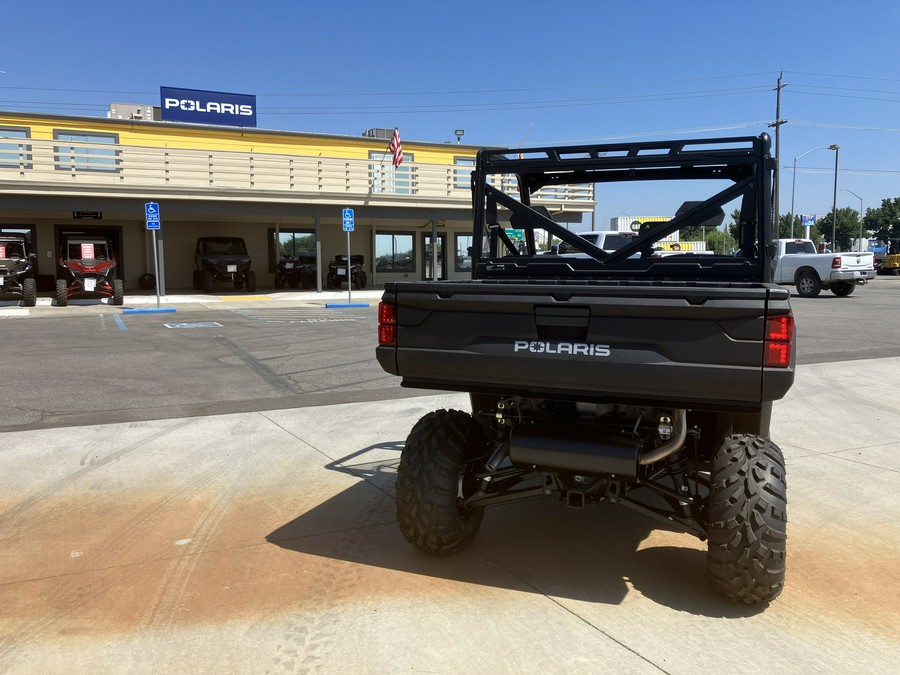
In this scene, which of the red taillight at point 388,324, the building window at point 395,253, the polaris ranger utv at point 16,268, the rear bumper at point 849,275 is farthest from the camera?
the building window at point 395,253

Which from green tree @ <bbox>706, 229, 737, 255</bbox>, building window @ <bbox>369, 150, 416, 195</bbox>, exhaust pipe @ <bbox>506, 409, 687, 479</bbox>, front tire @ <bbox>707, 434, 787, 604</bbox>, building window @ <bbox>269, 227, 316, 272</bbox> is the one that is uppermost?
building window @ <bbox>369, 150, 416, 195</bbox>

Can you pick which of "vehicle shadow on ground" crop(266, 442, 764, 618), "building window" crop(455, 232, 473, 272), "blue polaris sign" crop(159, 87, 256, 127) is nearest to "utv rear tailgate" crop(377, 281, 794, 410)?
"vehicle shadow on ground" crop(266, 442, 764, 618)

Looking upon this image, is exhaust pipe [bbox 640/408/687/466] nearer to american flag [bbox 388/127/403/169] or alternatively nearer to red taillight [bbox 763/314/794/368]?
red taillight [bbox 763/314/794/368]

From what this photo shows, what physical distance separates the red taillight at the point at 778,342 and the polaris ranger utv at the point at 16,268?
67.6 feet

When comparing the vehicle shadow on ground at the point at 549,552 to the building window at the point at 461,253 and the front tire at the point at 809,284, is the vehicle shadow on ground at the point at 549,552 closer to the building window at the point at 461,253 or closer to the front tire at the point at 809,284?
the front tire at the point at 809,284

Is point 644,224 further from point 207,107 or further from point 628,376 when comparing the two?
point 207,107

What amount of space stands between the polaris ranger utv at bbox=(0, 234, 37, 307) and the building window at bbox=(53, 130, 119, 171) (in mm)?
3382

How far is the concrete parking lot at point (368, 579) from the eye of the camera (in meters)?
2.94

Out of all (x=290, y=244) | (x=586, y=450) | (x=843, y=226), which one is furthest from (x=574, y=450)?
(x=843, y=226)

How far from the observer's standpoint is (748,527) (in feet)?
10.4

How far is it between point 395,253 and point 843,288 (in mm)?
17582

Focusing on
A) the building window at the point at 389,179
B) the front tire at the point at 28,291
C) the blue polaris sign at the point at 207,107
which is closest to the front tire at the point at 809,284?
the building window at the point at 389,179

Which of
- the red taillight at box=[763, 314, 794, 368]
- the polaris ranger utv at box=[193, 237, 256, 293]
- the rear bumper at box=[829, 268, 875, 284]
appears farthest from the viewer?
the polaris ranger utv at box=[193, 237, 256, 293]

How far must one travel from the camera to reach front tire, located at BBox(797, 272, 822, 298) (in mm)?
24297
